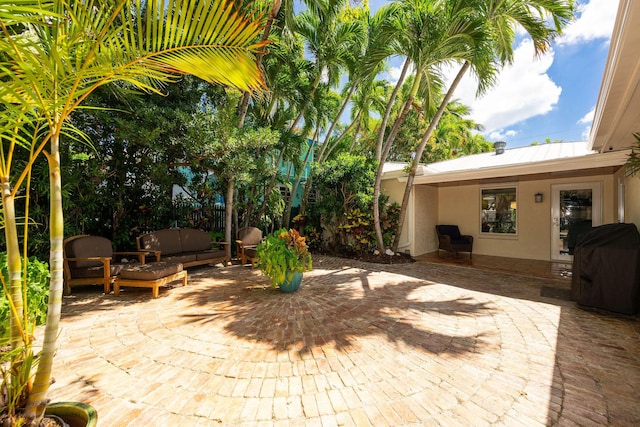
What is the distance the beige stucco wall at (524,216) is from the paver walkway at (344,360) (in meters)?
5.42

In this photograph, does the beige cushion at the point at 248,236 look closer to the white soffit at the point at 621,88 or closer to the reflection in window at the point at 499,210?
the white soffit at the point at 621,88

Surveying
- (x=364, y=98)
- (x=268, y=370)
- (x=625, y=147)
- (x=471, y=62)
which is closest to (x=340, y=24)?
(x=364, y=98)

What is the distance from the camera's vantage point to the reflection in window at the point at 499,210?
31.0 ft

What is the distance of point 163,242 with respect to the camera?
6238 millimetres

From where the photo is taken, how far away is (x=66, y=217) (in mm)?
5617

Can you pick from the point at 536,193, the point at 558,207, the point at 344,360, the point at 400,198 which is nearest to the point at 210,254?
the point at 344,360

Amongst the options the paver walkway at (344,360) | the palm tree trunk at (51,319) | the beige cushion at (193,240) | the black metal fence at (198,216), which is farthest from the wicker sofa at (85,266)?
the palm tree trunk at (51,319)

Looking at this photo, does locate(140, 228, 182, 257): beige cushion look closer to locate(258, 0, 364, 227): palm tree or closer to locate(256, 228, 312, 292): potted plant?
locate(256, 228, 312, 292): potted plant

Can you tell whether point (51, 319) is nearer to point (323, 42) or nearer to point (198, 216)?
point (198, 216)

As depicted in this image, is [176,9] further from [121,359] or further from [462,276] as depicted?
[462,276]

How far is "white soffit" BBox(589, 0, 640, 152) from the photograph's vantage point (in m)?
2.34

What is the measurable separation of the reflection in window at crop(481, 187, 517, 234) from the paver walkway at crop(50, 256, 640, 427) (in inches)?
228

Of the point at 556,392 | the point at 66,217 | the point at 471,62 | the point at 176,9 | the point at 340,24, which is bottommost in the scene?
the point at 556,392

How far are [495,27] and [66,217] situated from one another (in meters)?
10.8
